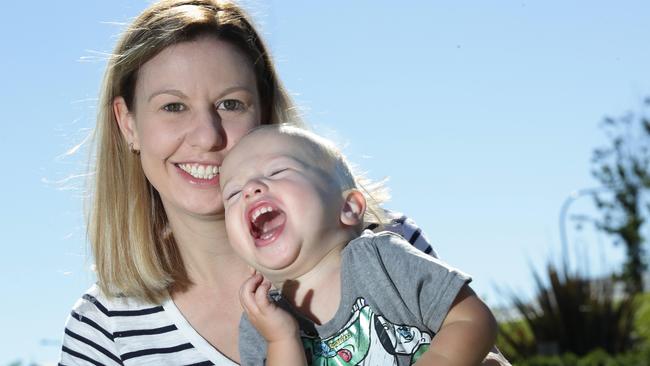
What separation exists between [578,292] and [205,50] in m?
11.1

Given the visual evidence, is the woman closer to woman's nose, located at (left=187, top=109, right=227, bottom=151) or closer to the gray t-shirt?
woman's nose, located at (left=187, top=109, right=227, bottom=151)

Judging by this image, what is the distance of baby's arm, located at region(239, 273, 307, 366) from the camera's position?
280cm

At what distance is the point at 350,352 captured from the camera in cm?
285

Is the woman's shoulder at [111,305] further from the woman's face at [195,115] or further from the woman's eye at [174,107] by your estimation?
the woman's eye at [174,107]

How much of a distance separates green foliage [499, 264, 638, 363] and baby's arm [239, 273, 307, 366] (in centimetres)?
1123

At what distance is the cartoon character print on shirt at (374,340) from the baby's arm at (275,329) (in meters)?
0.13

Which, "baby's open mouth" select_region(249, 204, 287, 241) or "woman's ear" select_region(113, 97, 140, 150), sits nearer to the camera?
"baby's open mouth" select_region(249, 204, 287, 241)

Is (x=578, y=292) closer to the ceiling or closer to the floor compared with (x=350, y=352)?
closer to the floor

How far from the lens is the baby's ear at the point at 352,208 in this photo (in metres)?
2.96

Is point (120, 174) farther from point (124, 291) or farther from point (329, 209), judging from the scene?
point (329, 209)

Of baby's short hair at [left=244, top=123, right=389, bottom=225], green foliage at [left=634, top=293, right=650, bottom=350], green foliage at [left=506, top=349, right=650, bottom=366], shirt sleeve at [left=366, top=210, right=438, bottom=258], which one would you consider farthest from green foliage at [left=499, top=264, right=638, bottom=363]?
baby's short hair at [left=244, top=123, right=389, bottom=225]

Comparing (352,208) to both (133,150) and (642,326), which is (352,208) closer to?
(133,150)

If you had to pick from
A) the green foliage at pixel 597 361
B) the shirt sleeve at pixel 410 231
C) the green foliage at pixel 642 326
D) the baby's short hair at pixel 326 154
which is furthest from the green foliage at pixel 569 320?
the baby's short hair at pixel 326 154

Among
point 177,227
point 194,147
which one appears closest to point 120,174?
point 177,227
